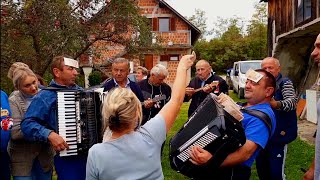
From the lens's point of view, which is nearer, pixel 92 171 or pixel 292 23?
pixel 92 171

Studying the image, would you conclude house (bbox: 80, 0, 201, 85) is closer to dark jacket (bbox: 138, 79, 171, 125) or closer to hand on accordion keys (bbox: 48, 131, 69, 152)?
dark jacket (bbox: 138, 79, 171, 125)

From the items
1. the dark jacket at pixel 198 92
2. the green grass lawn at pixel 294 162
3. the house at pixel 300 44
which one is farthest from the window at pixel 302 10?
the dark jacket at pixel 198 92

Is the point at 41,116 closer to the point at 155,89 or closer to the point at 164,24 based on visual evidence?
the point at 155,89

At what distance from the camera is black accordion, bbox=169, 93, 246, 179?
2.88 metres

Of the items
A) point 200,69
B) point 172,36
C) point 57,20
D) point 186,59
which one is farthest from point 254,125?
point 172,36

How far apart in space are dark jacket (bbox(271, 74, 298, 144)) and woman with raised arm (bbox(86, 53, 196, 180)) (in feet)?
8.41

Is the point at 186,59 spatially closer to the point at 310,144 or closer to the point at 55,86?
the point at 55,86

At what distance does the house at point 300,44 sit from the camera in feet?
35.3

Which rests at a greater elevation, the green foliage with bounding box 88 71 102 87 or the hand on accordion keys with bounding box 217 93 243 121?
the hand on accordion keys with bounding box 217 93 243 121

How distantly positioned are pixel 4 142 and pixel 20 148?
0.31m

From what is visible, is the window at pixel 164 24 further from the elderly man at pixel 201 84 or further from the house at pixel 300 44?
the elderly man at pixel 201 84

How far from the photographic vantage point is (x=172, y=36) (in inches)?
1294

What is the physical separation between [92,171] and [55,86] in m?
1.70

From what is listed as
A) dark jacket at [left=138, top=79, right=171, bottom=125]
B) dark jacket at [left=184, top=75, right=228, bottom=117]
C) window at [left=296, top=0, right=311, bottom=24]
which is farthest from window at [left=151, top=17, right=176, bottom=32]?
dark jacket at [left=184, top=75, right=228, bottom=117]
